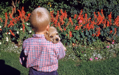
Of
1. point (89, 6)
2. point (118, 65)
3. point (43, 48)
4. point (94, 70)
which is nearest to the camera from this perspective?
point (43, 48)

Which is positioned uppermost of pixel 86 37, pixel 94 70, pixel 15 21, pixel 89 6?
pixel 89 6

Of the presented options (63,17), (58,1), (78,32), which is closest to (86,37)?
(78,32)

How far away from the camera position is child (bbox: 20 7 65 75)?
1.40 m

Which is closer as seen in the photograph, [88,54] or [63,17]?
[88,54]

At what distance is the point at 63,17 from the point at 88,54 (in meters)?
1.51

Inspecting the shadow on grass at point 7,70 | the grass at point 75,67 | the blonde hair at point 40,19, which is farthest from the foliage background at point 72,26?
the blonde hair at point 40,19

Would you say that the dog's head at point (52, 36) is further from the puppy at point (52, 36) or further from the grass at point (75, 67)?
the grass at point (75, 67)

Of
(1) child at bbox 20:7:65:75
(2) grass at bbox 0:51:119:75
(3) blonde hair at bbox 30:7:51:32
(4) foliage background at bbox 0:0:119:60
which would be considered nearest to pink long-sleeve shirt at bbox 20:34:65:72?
(1) child at bbox 20:7:65:75

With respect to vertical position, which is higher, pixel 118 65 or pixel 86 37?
pixel 86 37

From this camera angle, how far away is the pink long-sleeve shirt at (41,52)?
1445 millimetres

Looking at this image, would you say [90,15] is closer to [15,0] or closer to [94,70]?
[94,70]

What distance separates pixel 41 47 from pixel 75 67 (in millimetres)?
2359

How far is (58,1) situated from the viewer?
5504 mm

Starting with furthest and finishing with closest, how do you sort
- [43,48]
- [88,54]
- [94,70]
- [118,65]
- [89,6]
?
[89,6]
[88,54]
[118,65]
[94,70]
[43,48]
